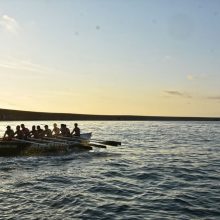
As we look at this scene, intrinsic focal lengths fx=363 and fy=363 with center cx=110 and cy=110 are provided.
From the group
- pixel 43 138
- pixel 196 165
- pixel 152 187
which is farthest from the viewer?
pixel 43 138

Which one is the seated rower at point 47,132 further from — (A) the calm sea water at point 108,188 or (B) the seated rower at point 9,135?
(A) the calm sea water at point 108,188

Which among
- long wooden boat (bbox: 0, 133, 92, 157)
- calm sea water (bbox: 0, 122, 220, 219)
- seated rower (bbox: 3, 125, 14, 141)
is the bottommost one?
calm sea water (bbox: 0, 122, 220, 219)

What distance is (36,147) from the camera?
28.1 m

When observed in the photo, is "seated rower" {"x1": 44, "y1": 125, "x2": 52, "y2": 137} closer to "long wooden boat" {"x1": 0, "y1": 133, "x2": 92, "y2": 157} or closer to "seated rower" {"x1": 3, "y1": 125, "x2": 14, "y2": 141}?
"long wooden boat" {"x1": 0, "y1": 133, "x2": 92, "y2": 157}

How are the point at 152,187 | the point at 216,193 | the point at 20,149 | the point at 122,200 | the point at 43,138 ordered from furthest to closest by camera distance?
the point at 43,138 → the point at 20,149 → the point at 152,187 → the point at 216,193 → the point at 122,200

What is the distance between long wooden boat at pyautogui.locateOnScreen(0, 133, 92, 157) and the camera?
26.5 meters

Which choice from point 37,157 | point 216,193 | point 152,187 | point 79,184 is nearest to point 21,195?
point 79,184

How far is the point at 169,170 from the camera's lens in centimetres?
2192

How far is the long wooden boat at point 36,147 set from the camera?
86.8 feet

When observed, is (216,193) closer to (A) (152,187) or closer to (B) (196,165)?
(A) (152,187)

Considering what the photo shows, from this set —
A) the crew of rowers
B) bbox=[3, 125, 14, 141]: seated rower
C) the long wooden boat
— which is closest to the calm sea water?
the long wooden boat

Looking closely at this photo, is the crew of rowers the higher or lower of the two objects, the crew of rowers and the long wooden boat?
the higher

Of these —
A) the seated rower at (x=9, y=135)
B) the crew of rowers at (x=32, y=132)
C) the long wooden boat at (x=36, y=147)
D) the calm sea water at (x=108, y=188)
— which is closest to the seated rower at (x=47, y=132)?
the crew of rowers at (x=32, y=132)

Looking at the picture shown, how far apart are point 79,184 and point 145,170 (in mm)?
5624
